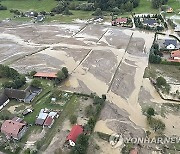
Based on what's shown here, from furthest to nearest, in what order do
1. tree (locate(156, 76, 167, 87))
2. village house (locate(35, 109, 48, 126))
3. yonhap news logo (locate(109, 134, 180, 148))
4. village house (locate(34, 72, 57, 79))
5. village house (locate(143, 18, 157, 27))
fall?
village house (locate(143, 18, 157, 27))
village house (locate(34, 72, 57, 79))
tree (locate(156, 76, 167, 87))
village house (locate(35, 109, 48, 126))
yonhap news logo (locate(109, 134, 180, 148))

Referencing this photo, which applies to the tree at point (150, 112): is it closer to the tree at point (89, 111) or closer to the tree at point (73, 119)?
the tree at point (89, 111)

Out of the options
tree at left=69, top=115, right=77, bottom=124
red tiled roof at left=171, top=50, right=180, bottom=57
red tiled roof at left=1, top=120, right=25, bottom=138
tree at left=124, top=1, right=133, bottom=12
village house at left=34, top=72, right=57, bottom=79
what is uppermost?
tree at left=124, top=1, right=133, bottom=12

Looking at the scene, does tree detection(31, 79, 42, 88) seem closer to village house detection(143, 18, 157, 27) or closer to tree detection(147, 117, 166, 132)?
tree detection(147, 117, 166, 132)

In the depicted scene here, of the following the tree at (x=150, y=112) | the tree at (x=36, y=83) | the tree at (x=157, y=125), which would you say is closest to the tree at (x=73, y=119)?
the tree at (x=150, y=112)

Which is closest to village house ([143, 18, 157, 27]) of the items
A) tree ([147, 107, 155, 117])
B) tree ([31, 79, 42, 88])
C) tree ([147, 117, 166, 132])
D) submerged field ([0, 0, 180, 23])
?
submerged field ([0, 0, 180, 23])

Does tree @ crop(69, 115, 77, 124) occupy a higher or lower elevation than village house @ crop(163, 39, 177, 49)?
lower

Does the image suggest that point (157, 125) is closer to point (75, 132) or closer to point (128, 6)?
point (75, 132)

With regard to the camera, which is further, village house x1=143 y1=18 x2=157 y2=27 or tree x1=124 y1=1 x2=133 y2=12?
tree x1=124 y1=1 x2=133 y2=12
